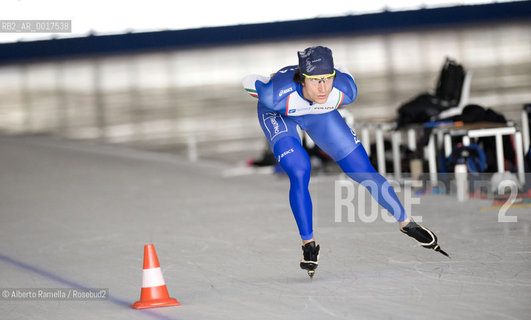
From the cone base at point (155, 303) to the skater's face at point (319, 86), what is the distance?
150 cm

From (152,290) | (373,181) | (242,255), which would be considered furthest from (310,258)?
(242,255)

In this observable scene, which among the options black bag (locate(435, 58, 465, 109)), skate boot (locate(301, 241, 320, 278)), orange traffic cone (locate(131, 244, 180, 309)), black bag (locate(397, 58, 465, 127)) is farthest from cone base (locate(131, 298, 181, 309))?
black bag (locate(435, 58, 465, 109))

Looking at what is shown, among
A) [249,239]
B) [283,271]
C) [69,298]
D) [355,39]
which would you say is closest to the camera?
[69,298]

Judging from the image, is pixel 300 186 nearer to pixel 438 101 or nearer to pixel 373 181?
pixel 373 181

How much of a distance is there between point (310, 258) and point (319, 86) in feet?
3.43

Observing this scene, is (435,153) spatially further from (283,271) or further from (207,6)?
(207,6)

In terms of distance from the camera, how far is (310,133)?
5266 mm

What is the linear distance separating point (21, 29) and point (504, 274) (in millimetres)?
15915

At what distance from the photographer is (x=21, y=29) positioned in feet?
60.4

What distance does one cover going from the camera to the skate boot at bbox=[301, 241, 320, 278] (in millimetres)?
4789

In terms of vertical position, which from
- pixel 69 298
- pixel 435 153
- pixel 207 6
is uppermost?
pixel 207 6

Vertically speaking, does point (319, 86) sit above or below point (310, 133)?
above

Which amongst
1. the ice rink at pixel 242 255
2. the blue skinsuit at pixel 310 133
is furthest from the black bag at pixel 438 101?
the blue skinsuit at pixel 310 133

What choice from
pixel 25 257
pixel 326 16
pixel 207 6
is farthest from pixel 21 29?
pixel 25 257
